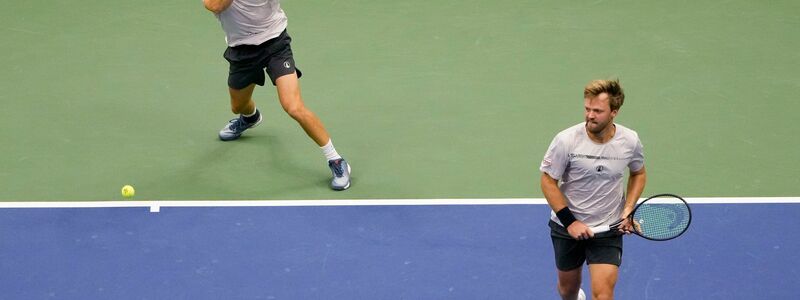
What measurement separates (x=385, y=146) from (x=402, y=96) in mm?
960

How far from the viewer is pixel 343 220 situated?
9.12 meters

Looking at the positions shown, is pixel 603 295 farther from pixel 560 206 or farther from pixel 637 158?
pixel 637 158

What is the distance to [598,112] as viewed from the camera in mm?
6742

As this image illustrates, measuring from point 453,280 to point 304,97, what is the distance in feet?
11.0

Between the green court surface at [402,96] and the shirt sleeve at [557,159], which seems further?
the green court surface at [402,96]

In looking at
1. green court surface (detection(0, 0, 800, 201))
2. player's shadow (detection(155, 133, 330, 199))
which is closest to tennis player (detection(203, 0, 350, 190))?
player's shadow (detection(155, 133, 330, 199))

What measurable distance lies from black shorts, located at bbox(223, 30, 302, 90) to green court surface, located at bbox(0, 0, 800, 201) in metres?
0.82

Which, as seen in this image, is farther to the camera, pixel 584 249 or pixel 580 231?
pixel 584 249

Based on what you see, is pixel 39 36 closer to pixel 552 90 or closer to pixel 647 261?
pixel 552 90

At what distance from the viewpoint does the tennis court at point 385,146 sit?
27.8 feet

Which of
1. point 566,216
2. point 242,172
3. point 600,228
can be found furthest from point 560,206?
point 242,172

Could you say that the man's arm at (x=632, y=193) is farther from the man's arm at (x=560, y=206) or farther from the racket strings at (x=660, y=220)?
the man's arm at (x=560, y=206)

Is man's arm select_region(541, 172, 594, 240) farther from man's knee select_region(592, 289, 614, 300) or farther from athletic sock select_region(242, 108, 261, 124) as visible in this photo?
athletic sock select_region(242, 108, 261, 124)

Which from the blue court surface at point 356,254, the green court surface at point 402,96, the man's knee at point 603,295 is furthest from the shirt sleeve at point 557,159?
the green court surface at point 402,96
